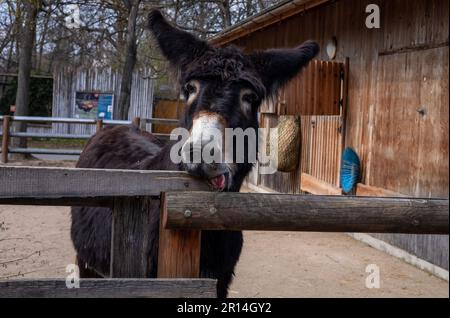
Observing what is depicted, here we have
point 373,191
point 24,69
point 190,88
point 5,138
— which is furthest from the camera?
point 24,69

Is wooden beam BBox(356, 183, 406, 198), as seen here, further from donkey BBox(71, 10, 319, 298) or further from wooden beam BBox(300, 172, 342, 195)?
donkey BBox(71, 10, 319, 298)

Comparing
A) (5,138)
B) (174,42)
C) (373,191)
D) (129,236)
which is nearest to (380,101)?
(373,191)

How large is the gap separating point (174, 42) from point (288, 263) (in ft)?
13.5

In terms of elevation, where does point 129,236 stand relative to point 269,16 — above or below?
below

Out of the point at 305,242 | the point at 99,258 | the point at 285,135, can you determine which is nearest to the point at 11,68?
the point at 285,135

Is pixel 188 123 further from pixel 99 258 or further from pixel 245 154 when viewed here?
pixel 99 258

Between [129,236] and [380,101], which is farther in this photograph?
[380,101]

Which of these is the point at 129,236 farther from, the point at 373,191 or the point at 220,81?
the point at 373,191

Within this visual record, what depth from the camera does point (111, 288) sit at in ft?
6.44

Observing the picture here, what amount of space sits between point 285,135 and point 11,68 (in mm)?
22614

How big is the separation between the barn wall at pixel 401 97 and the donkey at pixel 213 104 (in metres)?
3.06

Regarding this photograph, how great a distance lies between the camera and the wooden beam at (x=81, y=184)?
6.25 ft

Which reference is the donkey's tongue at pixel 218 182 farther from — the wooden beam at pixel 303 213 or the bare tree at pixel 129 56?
the bare tree at pixel 129 56

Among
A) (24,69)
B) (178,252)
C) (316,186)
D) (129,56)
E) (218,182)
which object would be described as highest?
(129,56)
